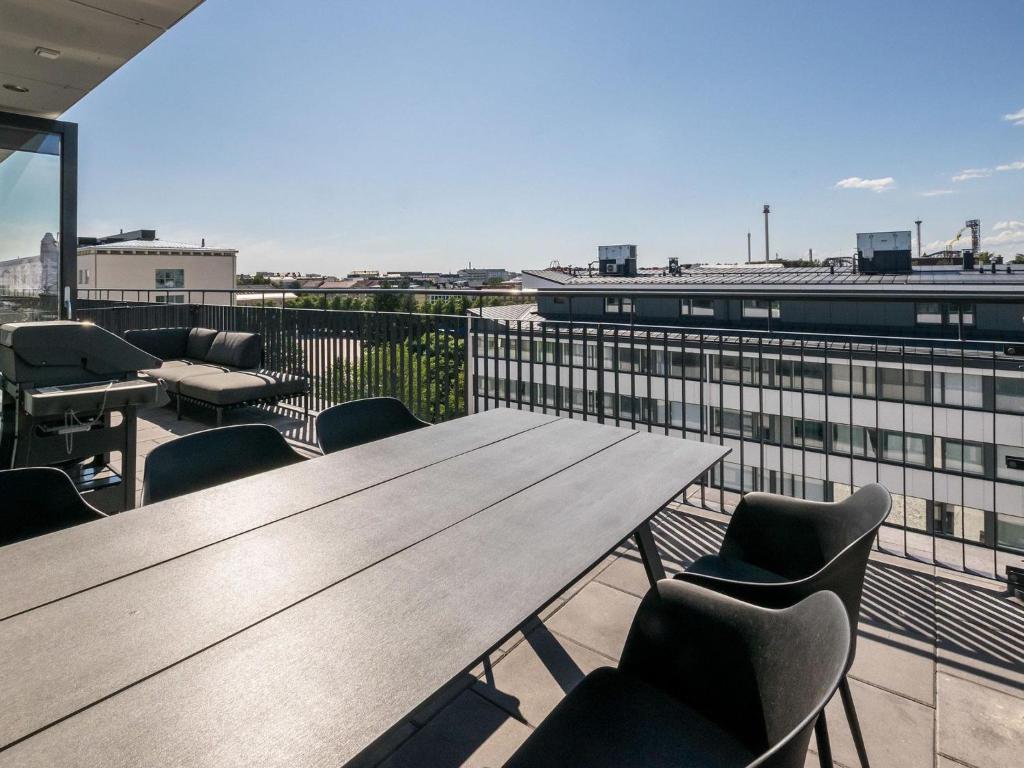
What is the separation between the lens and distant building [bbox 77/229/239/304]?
74.9ft

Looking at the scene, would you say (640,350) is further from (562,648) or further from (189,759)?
(189,759)

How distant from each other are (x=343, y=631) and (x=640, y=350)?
292 cm

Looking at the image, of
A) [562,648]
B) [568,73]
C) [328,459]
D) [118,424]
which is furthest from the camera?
[568,73]

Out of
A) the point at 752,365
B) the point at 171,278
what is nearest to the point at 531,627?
the point at 752,365

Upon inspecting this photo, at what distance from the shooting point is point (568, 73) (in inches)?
509

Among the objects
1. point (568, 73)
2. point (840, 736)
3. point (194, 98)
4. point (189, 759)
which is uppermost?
point (568, 73)

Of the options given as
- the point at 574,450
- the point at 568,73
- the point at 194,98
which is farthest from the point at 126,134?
the point at 574,450

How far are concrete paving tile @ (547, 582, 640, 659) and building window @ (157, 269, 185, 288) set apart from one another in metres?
26.8

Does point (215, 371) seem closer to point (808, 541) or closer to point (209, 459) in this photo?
point (209, 459)

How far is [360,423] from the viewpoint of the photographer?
2457mm

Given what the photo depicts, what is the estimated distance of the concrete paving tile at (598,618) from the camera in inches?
80.6

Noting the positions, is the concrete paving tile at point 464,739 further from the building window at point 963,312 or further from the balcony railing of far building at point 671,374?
the building window at point 963,312

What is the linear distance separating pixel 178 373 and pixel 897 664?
19.9 feet

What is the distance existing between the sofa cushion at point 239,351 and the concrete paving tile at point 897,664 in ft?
19.2
